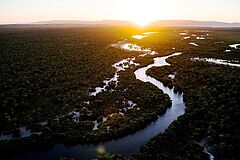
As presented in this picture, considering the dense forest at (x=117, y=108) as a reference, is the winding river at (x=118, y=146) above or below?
below

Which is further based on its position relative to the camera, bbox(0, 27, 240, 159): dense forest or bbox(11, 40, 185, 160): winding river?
bbox(0, 27, 240, 159): dense forest

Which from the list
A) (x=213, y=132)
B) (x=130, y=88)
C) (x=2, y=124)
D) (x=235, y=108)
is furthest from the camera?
(x=130, y=88)

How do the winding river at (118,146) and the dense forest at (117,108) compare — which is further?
the dense forest at (117,108)

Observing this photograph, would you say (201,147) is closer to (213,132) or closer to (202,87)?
(213,132)

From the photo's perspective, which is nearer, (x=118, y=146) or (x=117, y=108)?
(x=118, y=146)

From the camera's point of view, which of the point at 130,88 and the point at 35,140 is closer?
the point at 35,140

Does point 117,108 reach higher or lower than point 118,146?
higher

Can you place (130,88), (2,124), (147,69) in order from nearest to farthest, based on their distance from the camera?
1. (2,124)
2. (130,88)
3. (147,69)

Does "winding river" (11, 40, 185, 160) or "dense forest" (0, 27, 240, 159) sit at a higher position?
"dense forest" (0, 27, 240, 159)

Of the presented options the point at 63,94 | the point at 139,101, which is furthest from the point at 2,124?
the point at 139,101

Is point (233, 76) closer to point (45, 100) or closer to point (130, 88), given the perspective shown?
point (130, 88)
